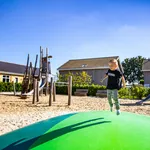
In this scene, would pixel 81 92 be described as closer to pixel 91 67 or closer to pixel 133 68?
pixel 91 67

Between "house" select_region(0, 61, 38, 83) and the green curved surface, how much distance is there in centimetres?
3511

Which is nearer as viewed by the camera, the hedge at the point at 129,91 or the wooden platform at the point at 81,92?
the hedge at the point at 129,91

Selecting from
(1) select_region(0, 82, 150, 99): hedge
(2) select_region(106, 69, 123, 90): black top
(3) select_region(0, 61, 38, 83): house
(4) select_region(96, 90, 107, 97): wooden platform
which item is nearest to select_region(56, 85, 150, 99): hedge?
(1) select_region(0, 82, 150, 99): hedge

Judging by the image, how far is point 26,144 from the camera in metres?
2.31

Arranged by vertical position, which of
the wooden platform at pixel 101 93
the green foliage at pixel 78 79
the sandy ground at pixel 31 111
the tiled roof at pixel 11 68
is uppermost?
the tiled roof at pixel 11 68

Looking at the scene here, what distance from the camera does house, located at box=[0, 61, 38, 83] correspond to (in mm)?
36375

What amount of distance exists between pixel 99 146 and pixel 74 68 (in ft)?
132

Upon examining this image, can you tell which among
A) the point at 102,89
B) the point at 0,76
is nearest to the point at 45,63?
the point at 102,89

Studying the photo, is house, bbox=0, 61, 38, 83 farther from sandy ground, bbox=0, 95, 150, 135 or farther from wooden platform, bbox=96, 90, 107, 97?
sandy ground, bbox=0, 95, 150, 135

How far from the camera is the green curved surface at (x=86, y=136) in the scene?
2.07m

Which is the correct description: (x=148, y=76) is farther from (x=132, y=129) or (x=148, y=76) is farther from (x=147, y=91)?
(x=132, y=129)

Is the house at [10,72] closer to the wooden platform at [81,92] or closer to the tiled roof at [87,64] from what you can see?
the tiled roof at [87,64]

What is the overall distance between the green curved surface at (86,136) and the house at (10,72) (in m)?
35.1

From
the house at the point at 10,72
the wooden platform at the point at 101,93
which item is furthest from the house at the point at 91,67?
the wooden platform at the point at 101,93
